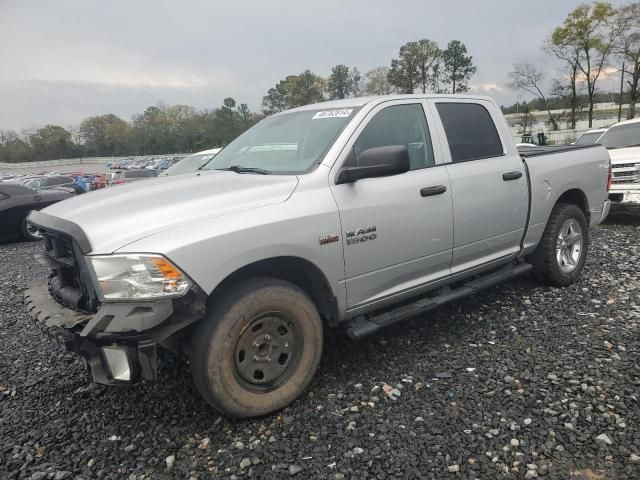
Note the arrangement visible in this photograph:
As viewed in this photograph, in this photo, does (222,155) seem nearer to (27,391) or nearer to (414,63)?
(27,391)

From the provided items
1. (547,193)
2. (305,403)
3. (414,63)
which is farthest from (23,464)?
(414,63)

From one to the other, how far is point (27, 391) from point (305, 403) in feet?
6.56

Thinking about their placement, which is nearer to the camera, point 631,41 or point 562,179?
point 562,179

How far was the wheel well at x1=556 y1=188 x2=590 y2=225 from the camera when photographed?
4.70 m

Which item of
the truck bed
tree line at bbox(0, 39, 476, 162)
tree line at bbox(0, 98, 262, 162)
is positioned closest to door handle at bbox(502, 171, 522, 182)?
the truck bed

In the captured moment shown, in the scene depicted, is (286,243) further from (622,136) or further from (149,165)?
(149,165)

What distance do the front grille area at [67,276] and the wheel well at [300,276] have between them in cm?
70

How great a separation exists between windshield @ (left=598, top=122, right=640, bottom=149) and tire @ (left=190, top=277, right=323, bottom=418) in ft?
28.5

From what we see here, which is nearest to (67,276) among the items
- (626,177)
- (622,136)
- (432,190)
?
(432,190)

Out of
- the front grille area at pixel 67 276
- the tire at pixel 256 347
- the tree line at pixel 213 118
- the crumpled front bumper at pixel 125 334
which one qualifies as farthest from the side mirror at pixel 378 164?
the tree line at pixel 213 118

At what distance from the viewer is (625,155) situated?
812 cm

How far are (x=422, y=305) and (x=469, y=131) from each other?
5.10 feet

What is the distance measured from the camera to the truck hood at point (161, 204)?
2.37 meters

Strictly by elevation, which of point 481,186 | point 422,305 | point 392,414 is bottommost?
point 392,414
